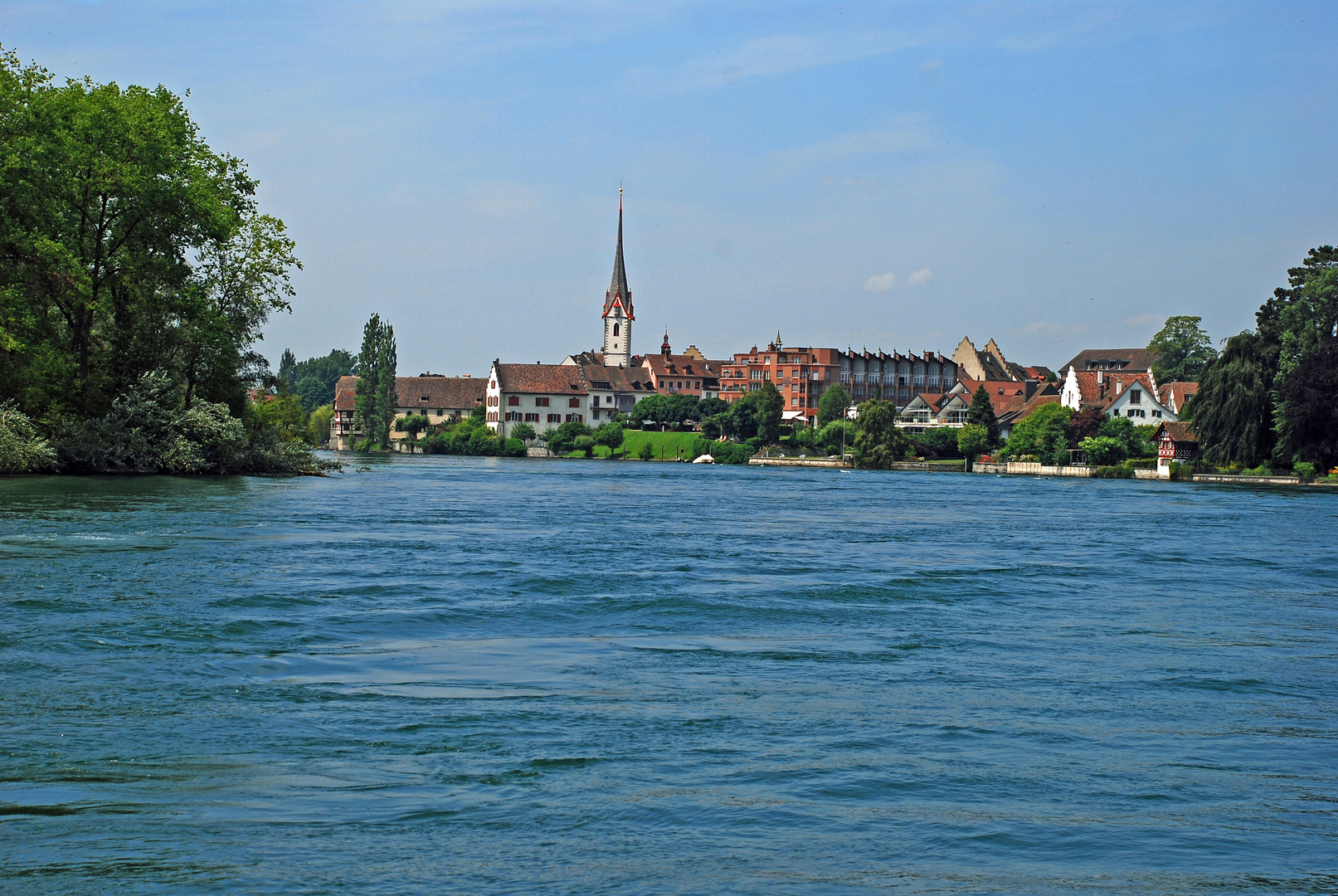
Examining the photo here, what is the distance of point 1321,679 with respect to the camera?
42.7 feet

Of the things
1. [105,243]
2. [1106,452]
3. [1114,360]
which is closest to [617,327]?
[1114,360]

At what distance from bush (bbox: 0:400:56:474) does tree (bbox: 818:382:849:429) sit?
4126 inches

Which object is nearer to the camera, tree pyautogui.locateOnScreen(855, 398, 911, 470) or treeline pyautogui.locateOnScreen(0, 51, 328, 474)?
treeline pyautogui.locateOnScreen(0, 51, 328, 474)

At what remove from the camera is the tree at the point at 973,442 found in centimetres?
10369

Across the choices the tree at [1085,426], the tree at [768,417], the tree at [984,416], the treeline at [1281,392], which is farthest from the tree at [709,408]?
the treeline at [1281,392]

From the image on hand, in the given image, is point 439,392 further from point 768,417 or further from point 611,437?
point 768,417

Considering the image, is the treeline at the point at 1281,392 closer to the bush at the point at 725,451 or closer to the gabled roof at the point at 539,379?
the bush at the point at 725,451

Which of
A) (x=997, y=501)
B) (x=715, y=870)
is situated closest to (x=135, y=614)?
(x=715, y=870)

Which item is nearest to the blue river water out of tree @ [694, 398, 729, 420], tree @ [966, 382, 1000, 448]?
tree @ [966, 382, 1000, 448]

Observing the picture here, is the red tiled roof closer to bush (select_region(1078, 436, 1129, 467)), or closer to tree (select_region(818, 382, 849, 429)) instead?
tree (select_region(818, 382, 849, 429))

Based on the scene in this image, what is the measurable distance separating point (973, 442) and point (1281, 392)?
34.8 meters

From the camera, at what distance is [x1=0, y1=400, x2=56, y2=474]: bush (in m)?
35.8

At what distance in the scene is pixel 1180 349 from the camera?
134250 mm

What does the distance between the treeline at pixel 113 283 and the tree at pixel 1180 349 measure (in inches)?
4422
